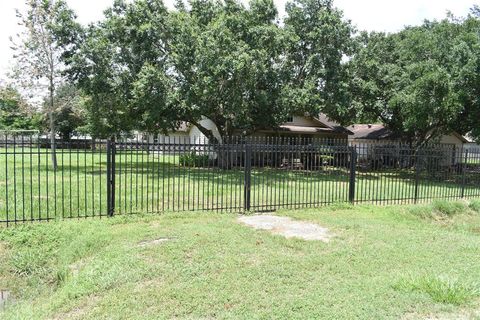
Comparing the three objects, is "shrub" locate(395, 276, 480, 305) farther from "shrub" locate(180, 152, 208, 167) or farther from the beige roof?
the beige roof

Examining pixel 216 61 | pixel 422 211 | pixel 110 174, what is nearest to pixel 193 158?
pixel 110 174

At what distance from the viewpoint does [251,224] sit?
26.2ft

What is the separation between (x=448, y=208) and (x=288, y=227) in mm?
5512

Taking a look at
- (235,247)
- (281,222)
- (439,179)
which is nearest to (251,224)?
(281,222)

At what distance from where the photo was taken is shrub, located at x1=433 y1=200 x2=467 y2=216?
10586 mm

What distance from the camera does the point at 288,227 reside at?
780cm

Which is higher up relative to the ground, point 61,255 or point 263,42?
point 263,42

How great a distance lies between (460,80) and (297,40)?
7.66 m

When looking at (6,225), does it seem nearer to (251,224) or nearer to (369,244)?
(251,224)

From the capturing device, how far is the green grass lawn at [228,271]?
4125 millimetres

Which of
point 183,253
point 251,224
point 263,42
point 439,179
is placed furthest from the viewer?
point 263,42

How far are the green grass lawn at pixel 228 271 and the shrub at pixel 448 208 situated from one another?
2.98 metres

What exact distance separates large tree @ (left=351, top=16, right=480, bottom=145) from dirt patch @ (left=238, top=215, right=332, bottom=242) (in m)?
11.6

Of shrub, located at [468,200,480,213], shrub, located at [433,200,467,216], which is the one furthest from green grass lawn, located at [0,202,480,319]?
shrub, located at [468,200,480,213]
